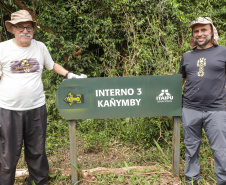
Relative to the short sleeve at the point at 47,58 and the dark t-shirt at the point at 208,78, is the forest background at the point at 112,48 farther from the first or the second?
the short sleeve at the point at 47,58

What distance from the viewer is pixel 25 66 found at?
92.7 inches

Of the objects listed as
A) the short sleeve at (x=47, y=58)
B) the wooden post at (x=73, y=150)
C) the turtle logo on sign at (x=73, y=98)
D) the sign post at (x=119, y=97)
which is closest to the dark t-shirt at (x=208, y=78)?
the sign post at (x=119, y=97)

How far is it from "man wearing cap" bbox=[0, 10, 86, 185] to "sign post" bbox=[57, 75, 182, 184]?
294 mm

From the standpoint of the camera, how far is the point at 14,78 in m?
2.33

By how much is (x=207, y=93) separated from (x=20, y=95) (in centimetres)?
194

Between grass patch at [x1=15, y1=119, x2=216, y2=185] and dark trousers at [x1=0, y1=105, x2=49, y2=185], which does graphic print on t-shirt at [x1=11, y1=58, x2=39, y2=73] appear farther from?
grass patch at [x1=15, y1=119, x2=216, y2=185]

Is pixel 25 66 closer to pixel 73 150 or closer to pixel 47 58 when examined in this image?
pixel 47 58

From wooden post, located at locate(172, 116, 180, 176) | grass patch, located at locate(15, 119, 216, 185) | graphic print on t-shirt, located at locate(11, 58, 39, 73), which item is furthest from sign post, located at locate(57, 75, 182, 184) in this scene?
grass patch, located at locate(15, 119, 216, 185)

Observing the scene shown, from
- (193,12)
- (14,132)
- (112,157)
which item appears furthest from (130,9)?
(14,132)

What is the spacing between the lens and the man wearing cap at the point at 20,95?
2324 mm

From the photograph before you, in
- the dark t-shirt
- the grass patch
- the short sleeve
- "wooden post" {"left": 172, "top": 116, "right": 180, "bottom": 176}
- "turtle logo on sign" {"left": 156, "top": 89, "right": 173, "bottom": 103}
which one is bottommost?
the grass patch

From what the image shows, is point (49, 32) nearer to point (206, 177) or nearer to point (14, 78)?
point (14, 78)

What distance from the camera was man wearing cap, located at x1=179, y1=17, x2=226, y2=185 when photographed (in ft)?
7.75

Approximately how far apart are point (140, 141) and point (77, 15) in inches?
113
